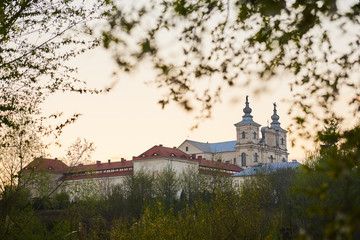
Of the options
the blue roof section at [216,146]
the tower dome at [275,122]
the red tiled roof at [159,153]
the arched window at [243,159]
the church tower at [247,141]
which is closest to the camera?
the red tiled roof at [159,153]

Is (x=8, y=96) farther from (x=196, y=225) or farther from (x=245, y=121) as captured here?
(x=245, y=121)

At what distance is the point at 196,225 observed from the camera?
1168 cm

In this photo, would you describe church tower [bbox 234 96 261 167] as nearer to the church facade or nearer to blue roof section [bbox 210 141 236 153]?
the church facade

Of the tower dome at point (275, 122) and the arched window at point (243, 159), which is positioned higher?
the tower dome at point (275, 122)

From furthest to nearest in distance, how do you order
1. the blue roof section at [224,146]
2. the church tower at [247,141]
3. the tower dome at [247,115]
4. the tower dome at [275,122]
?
1. the tower dome at [275,122]
2. the blue roof section at [224,146]
3. the tower dome at [247,115]
4. the church tower at [247,141]

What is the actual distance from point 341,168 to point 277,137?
112 metres

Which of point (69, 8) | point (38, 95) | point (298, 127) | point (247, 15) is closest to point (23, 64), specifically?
point (38, 95)

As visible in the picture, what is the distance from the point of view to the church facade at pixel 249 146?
102 meters

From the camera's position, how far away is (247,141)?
102 meters

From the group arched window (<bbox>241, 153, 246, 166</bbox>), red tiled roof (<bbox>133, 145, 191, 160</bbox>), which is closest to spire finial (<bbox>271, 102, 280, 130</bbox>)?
arched window (<bbox>241, 153, 246, 166</bbox>)

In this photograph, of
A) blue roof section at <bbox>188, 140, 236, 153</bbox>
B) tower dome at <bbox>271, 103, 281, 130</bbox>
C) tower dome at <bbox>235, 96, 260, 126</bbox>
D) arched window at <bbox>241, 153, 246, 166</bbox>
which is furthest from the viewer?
tower dome at <bbox>271, 103, 281, 130</bbox>

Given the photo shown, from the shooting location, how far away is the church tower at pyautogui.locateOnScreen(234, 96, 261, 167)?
102 metres

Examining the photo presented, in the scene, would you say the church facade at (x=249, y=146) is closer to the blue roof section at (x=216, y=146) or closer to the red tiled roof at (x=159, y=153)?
the blue roof section at (x=216, y=146)

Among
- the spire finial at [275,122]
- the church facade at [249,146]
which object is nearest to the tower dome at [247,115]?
the church facade at [249,146]
